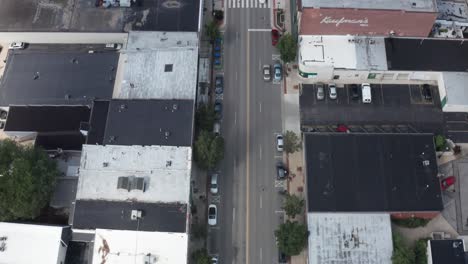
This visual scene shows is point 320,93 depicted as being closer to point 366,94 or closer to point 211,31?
point 366,94

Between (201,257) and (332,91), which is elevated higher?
(332,91)

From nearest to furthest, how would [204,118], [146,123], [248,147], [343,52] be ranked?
[146,123], [204,118], [248,147], [343,52]

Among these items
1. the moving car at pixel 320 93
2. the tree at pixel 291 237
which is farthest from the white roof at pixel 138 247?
the moving car at pixel 320 93

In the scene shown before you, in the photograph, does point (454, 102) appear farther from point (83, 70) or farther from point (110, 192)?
point (83, 70)

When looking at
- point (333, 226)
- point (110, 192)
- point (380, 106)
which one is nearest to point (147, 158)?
point (110, 192)

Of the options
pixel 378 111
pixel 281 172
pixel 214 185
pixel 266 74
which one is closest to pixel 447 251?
pixel 378 111

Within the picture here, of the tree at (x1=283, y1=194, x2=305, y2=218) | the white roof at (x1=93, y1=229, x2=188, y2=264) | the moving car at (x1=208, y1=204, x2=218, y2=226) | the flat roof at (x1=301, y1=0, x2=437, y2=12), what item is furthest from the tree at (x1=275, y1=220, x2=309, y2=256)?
the flat roof at (x1=301, y1=0, x2=437, y2=12)
